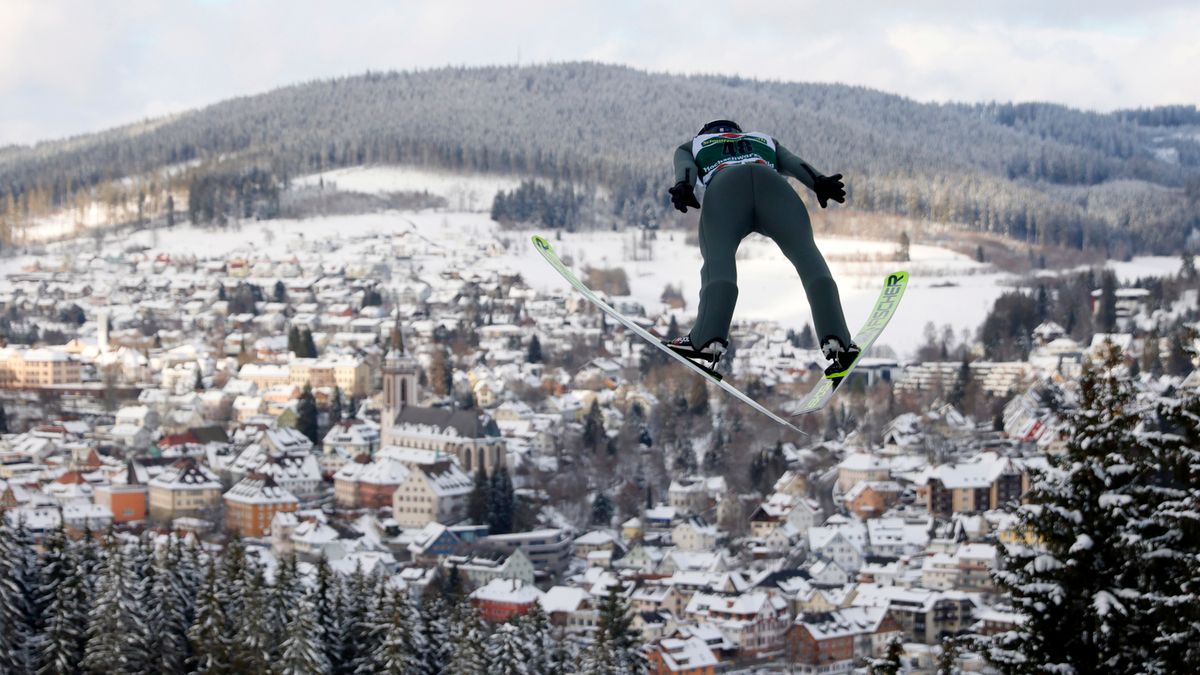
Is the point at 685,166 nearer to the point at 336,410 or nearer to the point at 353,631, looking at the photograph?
the point at 353,631

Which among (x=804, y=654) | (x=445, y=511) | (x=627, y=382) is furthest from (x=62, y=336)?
(x=804, y=654)

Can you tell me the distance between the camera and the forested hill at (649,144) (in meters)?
80.6

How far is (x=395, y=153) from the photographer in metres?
91.2

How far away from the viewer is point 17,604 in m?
16.8

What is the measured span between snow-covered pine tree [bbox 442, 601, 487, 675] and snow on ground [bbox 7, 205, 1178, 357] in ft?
120

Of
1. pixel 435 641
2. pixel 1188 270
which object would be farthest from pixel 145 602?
pixel 1188 270

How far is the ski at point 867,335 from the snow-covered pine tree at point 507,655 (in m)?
11.6

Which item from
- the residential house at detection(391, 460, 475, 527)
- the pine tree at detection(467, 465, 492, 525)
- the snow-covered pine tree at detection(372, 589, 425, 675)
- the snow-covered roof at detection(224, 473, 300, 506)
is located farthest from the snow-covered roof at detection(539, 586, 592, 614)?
the snow-covered pine tree at detection(372, 589, 425, 675)

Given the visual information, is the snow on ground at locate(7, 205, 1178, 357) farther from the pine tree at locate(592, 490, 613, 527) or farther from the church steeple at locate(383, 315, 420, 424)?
the pine tree at locate(592, 490, 613, 527)

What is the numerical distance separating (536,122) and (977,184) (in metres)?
28.3

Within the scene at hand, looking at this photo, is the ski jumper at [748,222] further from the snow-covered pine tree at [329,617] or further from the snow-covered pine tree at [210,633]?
the snow-covered pine tree at [329,617]

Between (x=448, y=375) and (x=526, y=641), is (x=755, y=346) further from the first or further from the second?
(x=526, y=641)

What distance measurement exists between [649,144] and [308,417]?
165 feet

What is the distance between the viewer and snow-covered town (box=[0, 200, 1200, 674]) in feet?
89.1
